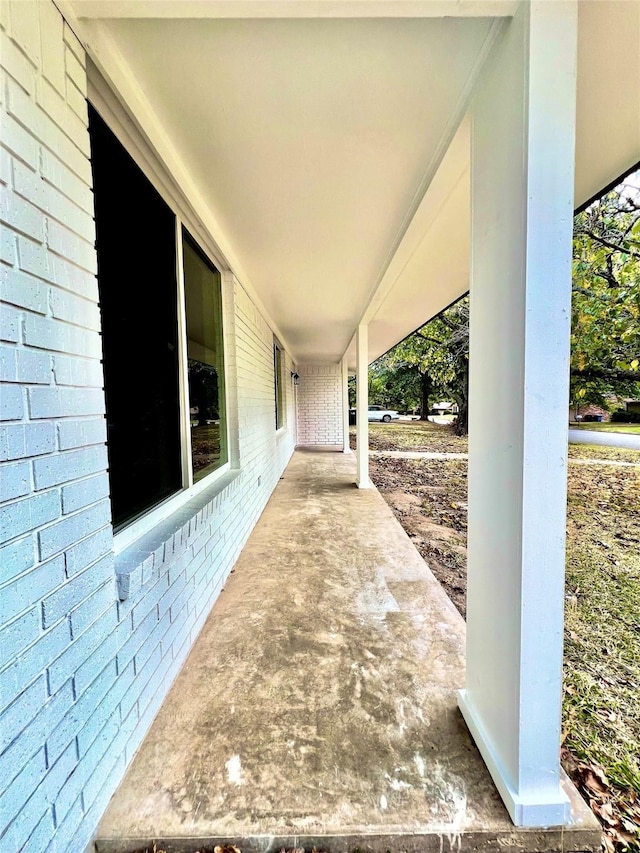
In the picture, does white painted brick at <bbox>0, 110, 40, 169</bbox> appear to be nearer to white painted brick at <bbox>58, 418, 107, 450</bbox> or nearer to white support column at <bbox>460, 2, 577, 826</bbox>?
white painted brick at <bbox>58, 418, 107, 450</bbox>

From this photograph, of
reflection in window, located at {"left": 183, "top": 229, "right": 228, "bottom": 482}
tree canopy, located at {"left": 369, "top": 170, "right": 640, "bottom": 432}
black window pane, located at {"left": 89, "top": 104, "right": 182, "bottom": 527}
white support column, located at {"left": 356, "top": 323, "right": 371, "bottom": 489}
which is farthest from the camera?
white support column, located at {"left": 356, "top": 323, "right": 371, "bottom": 489}

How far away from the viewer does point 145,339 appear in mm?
1897

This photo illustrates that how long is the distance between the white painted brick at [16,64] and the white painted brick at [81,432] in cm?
92

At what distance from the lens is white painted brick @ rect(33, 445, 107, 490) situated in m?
1.03

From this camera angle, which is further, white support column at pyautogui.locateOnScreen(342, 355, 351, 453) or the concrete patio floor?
white support column at pyautogui.locateOnScreen(342, 355, 351, 453)

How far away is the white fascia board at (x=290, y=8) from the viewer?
3.88 ft

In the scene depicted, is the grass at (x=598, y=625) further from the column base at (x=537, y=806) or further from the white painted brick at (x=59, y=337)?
the white painted brick at (x=59, y=337)

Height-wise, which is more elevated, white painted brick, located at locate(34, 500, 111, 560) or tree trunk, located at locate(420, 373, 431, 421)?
tree trunk, located at locate(420, 373, 431, 421)

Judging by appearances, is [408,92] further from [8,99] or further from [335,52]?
[8,99]

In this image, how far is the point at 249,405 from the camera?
4035mm

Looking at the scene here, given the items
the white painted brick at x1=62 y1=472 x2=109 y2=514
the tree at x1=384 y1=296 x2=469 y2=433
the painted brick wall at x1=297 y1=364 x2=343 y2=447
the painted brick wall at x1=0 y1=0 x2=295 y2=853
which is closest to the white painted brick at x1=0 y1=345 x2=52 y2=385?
the painted brick wall at x1=0 y1=0 x2=295 y2=853

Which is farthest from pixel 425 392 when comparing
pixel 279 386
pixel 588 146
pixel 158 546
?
pixel 158 546

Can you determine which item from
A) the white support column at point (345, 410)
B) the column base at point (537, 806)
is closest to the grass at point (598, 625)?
the column base at point (537, 806)

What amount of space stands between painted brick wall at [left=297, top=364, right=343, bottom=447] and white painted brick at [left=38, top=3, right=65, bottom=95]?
11.0 m
